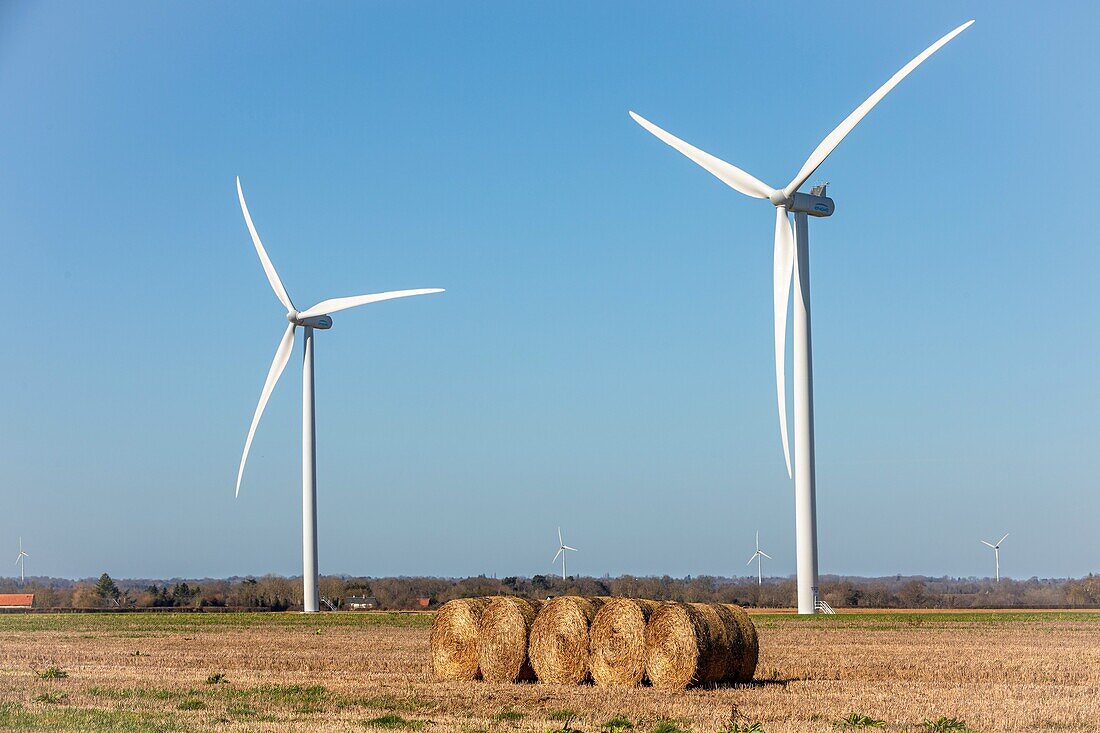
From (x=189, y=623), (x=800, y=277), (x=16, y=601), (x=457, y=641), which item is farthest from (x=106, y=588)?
(x=457, y=641)

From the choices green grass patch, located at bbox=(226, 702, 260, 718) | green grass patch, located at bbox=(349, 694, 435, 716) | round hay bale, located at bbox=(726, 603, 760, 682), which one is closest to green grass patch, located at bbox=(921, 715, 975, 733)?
round hay bale, located at bbox=(726, 603, 760, 682)

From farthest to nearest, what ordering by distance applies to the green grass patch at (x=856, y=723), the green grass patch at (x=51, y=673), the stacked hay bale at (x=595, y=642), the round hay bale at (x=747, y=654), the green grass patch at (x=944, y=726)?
the green grass patch at (x=51, y=673) < the round hay bale at (x=747, y=654) < the stacked hay bale at (x=595, y=642) < the green grass patch at (x=856, y=723) < the green grass patch at (x=944, y=726)

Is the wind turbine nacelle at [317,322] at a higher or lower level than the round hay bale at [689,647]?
higher

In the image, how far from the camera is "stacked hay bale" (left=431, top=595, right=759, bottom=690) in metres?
25.3

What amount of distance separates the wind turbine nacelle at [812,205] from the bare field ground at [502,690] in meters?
19.2

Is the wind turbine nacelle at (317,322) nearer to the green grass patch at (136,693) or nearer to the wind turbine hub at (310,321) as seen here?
the wind turbine hub at (310,321)

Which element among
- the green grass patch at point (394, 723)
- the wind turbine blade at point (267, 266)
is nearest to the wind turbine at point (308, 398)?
the wind turbine blade at point (267, 266)

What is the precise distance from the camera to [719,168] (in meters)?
53.7

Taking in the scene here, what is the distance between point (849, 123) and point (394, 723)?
35176 millimetres

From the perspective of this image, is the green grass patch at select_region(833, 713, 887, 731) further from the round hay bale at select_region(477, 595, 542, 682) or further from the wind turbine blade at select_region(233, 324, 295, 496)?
the wind turbine blade at select_region(233, 324, 295, 496)

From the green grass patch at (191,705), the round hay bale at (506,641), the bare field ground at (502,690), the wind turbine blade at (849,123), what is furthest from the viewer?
the wind turbine blade at (849,123)

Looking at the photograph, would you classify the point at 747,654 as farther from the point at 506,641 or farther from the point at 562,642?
the point at 506,641

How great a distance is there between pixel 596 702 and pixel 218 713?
6.20 m

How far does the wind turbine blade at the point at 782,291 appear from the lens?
46.3 m
